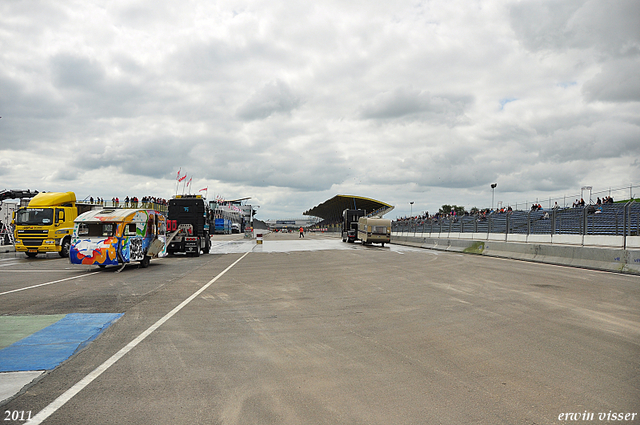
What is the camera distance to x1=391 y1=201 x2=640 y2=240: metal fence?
68.8ft

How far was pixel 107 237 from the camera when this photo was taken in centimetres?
1809

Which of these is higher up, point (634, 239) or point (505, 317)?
point (634, 239)

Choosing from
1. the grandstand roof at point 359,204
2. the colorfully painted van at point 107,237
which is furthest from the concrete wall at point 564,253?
the grandstand roof at point 359,204

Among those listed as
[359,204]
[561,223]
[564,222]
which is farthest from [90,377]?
[359,204]

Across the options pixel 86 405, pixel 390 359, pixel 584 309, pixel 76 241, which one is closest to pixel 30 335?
pixel 86 405

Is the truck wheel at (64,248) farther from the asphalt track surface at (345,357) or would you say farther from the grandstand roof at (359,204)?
the grandstand roof at (359,204)

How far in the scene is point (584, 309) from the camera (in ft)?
30.5

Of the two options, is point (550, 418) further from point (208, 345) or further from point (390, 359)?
point (208, 345)

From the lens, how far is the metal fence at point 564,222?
20969 mm

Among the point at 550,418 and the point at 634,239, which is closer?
the point at 550,418

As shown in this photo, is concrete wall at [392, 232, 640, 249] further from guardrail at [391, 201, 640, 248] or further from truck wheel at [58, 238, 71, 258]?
truck wheel at [58, 238, 71, 258]

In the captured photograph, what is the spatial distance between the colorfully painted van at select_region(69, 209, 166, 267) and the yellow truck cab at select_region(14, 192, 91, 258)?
8.75 meters

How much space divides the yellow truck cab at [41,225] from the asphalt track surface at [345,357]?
48.4 ft

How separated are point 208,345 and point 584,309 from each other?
7.38 meters
